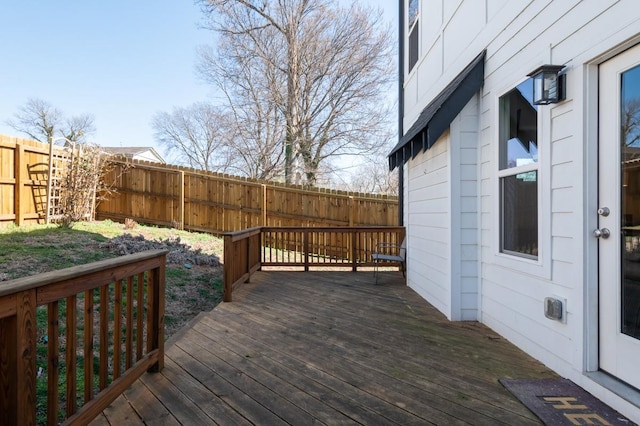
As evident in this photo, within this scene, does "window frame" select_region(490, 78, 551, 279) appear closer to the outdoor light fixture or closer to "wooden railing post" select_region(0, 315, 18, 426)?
the outdoor light fixture

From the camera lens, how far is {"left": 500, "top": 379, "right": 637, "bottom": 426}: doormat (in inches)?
67.9

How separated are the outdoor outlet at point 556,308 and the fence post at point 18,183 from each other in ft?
27.6

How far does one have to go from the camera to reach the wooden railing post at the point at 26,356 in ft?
4.05

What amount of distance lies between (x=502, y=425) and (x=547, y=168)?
1684 millimetres

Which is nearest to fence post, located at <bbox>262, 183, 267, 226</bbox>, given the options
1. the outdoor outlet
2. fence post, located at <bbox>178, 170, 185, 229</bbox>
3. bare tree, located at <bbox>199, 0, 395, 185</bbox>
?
fence post, located at <bbox>178, 170, 185, 229</bbox>

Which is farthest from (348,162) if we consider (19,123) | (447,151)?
(19,123)

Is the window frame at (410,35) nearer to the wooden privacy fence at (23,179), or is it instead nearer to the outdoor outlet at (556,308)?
the outdoor outlet at (556,308)

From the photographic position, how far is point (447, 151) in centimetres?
354

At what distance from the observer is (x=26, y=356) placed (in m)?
1.27

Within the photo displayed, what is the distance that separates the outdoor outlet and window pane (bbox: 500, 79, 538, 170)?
1009 millimetres

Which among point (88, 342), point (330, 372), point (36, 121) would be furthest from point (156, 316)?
point (36, 121)

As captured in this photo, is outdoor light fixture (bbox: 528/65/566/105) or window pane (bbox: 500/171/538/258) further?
window pane (bbox: 500/171/538/258)

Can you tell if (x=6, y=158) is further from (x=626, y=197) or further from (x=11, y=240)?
(x=626, y=197)

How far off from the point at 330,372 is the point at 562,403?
1.34 meters
